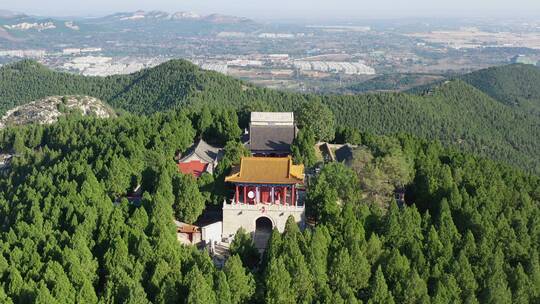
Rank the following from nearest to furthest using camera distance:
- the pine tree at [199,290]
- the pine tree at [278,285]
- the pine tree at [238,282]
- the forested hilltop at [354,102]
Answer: the pine tree at [199,290] → the pine tree at [278,285] → the pine tree at [238,282] → the forested hilltop at [354,102]

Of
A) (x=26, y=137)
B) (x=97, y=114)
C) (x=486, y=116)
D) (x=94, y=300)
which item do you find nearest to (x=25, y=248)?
(x=94, y=300)

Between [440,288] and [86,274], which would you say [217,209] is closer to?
[86,274]

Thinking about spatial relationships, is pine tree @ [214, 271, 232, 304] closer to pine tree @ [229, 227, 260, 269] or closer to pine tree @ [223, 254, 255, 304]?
pine tree @ [223, 254, 255, 304]

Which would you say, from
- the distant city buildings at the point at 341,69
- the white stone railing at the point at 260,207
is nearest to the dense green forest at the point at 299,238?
the white stone railing at the point at 260,207

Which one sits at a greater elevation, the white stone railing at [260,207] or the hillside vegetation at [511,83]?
the white stone railing at [260,207]

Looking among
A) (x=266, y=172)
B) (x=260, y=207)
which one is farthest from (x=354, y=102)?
(x=260, y=207)

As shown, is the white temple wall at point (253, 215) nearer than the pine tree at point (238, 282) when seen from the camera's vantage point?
No

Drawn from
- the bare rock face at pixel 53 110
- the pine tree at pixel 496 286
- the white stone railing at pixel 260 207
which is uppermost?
the white stone railing at pixel 260 207

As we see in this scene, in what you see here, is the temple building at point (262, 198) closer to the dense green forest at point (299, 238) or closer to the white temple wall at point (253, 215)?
the white temple wall at point (253, 215)

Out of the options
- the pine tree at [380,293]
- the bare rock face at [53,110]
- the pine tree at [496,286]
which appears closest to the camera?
Answer: the pine tree at [380,293]
